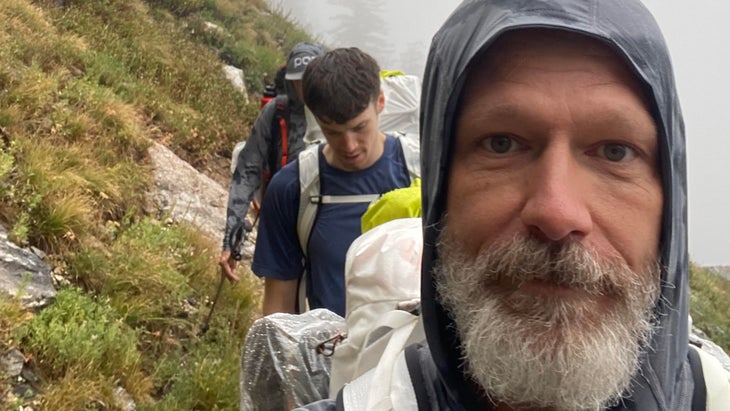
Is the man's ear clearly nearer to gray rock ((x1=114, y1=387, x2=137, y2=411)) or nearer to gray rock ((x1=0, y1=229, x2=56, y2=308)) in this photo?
gray rock ((x1=114, y1=387, x2=137, y2=411))

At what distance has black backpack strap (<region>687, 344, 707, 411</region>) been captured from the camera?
120cm

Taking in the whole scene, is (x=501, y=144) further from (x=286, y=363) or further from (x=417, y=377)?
(x=286, y=363)

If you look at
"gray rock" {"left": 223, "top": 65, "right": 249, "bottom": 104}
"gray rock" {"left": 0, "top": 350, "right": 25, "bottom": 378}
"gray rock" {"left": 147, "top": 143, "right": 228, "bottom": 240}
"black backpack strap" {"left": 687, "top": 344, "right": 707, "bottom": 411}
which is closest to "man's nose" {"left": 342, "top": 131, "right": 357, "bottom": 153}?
"black backpack strap" {"left": 687, "top": 344, "right": 707, "bottom": 411}

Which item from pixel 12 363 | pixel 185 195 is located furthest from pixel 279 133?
pixel 185 195

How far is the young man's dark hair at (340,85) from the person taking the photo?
3031 millimetres

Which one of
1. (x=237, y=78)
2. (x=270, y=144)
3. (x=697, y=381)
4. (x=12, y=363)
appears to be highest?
(x=697, y=381)

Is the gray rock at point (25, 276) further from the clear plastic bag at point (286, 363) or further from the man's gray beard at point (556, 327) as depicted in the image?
the man's gray beard at point (556, 327)

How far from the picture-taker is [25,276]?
3.89m

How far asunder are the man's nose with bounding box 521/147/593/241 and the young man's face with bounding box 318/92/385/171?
5.84 ft

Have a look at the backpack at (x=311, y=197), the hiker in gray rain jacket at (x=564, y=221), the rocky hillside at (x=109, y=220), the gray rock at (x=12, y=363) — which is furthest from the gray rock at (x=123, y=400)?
the hiker in gray rain jacket at (x=564, y=221)

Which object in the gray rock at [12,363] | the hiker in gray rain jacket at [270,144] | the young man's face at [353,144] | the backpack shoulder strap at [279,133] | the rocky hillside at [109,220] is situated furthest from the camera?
the backpack shoulder strap at [279,133]

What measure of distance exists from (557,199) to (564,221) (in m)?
0.04

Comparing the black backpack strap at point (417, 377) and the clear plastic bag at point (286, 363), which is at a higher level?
the black backpack strap at point (417, 377)

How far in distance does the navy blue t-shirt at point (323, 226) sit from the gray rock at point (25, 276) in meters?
1.61
